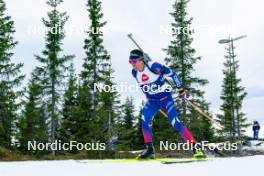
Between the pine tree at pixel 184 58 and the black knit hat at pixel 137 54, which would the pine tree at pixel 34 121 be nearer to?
the pine tree at pixel 184 58

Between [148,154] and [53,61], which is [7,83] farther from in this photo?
[148,154]

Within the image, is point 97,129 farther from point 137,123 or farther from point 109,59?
point 137,123

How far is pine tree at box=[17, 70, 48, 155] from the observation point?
32.3 metres

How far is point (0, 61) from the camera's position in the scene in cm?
3216

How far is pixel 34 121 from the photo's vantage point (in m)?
36.1

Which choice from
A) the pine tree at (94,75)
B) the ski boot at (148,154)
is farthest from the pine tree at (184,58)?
the ski boot at (148,154)

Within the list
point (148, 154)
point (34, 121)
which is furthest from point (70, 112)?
point (148, 154)

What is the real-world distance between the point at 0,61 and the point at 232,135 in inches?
913

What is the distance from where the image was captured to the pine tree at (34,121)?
32344 mm
